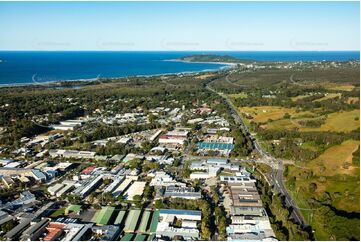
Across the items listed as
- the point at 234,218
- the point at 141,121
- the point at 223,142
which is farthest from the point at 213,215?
the point at 141,121

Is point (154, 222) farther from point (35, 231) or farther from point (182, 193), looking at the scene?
point (35, 231)

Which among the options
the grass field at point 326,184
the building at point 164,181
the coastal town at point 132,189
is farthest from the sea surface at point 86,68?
the building at point 164,181

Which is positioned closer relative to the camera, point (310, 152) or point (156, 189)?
point (156, 189)

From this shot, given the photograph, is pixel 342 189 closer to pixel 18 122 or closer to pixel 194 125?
pixel 194 125

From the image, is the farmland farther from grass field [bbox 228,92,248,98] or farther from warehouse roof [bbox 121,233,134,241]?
warehouse roof [bbox 121,233,134,241]

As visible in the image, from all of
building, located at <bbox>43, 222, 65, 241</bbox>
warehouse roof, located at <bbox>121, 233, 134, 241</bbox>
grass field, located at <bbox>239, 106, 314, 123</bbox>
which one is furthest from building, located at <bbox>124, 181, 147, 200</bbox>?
grass field, located at <bbox>239, 106, 314, 123</bbox>

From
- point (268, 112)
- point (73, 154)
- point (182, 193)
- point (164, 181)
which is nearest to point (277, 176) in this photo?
point (182, 193)

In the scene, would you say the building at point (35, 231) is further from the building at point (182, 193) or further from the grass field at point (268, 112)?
the grass field at point (268, 112)

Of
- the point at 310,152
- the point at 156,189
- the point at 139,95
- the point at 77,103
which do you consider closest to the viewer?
the point at 156,189
